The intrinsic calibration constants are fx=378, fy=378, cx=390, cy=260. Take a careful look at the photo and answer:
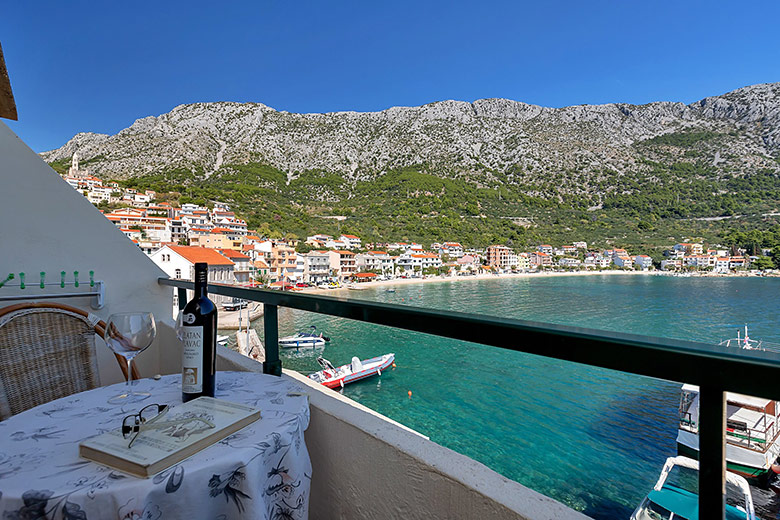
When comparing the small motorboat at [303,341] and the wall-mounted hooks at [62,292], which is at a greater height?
the wall-mounted hooks at [62,292]

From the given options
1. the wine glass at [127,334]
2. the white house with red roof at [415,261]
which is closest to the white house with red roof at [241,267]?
the white house with red roof at [415,261]

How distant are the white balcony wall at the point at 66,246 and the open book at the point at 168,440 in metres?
1.65

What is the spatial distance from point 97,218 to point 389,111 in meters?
58.1

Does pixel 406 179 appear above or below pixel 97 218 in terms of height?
above

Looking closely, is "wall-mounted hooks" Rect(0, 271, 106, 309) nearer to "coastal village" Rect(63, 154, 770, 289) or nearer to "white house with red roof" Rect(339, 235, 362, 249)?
"coastal village" Rect(63, 154, 770, 289)

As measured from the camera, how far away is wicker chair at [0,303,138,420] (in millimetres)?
1317

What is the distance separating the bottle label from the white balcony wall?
58.6 inches

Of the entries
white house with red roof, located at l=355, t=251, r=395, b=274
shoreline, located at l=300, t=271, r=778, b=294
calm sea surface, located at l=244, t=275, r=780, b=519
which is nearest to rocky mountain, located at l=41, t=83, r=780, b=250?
shoreline, located at l=300, t=271, r=778, b=294

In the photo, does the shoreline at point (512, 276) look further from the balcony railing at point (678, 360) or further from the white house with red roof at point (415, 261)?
the balcony railing at point (678, 360)

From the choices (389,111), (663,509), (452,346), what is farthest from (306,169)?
(663,509)

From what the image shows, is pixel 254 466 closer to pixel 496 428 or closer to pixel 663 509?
pixel 663 509

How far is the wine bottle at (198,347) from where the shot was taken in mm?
868

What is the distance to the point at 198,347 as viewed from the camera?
0.87 metres

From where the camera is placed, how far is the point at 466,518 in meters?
0.70
